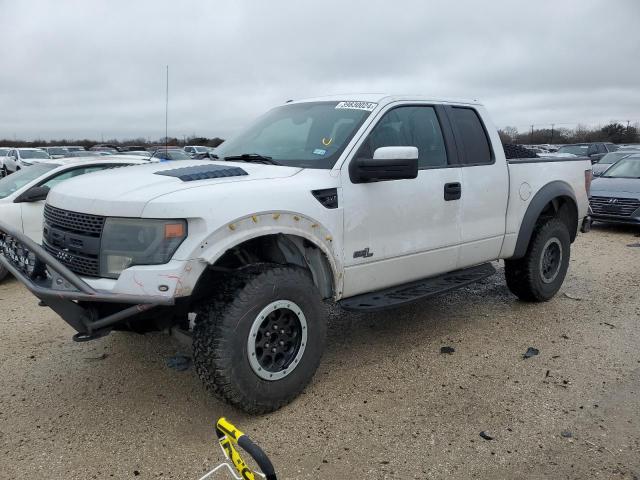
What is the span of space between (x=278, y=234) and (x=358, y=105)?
53.4 inches

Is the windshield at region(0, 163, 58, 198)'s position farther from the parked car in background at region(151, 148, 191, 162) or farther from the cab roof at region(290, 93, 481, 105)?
the cab roof at region(290, 93, 481, 105)

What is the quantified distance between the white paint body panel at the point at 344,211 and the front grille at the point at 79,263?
0.21 ft

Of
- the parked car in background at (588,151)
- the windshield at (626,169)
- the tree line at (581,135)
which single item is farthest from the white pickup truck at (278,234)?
the tree line at (581,135)

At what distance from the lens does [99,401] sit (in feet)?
12.1

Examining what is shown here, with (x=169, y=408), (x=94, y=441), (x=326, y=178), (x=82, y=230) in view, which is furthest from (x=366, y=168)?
(x=94, y=441)

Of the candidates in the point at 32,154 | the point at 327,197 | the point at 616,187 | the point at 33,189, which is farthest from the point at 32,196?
the point at 32,154

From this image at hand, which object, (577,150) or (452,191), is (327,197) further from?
(577,150)

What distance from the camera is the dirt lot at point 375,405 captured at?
3012 millimetres

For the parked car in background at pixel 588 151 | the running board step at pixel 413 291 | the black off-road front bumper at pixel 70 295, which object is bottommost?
the running board step at pixel 413 291

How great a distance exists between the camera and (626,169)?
1202 centimetres

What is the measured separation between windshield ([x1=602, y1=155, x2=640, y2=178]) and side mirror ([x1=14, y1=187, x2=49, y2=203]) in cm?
Result: 1089

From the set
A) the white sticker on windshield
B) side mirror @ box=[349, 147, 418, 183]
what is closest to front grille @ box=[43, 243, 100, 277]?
side mirror @ box=[349, 147, 418, 183]

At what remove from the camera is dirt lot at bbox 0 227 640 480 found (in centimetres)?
301

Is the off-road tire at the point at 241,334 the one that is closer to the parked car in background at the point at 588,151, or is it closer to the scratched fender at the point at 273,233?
the scratched fender at the point at 273,233
